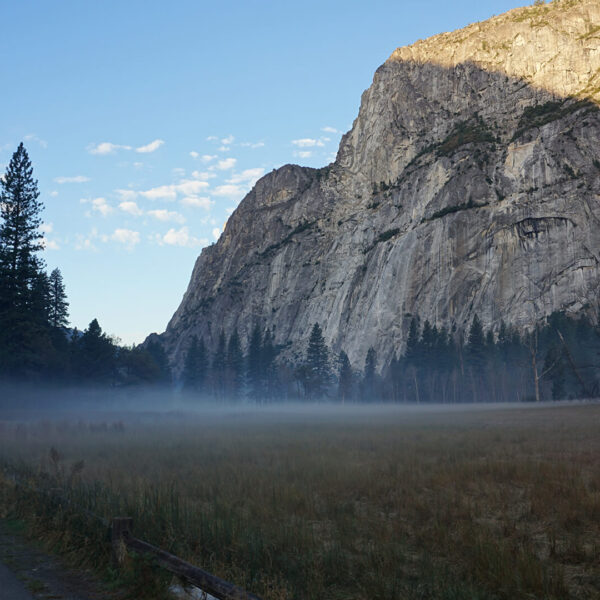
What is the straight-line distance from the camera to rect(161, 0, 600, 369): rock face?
105875 millimetres

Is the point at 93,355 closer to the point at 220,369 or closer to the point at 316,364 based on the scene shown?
the point at 316,364

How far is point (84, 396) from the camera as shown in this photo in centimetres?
6175

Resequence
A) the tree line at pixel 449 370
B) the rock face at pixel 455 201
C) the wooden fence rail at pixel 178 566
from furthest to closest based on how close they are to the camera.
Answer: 1. the rock face at pixel 455 201
2. the tree line at pixel 449 370
3. the wooden fence rail at pixel 178 566

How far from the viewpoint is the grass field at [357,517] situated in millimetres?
6730

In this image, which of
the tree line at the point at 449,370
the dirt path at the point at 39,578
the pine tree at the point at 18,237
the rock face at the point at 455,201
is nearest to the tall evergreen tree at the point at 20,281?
the pine tree at the point at 18,237

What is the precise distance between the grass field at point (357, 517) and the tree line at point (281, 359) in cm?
2568

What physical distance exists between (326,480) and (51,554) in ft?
22.9

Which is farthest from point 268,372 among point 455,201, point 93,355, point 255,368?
point 455,201

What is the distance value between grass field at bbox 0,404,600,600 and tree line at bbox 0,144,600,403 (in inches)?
1011

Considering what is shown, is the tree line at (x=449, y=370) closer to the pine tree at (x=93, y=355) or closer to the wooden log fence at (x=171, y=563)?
the pine tree at (x=93, y=355)

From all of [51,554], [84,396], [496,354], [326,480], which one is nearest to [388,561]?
[51,554]

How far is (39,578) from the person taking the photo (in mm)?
7266

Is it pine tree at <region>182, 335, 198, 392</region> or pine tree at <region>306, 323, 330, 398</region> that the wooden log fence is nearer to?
pine tree at <region>306, 323, 330, 398</region>

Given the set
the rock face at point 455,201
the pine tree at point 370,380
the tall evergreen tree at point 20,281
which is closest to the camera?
the tall evergreen tree at point 20,281
